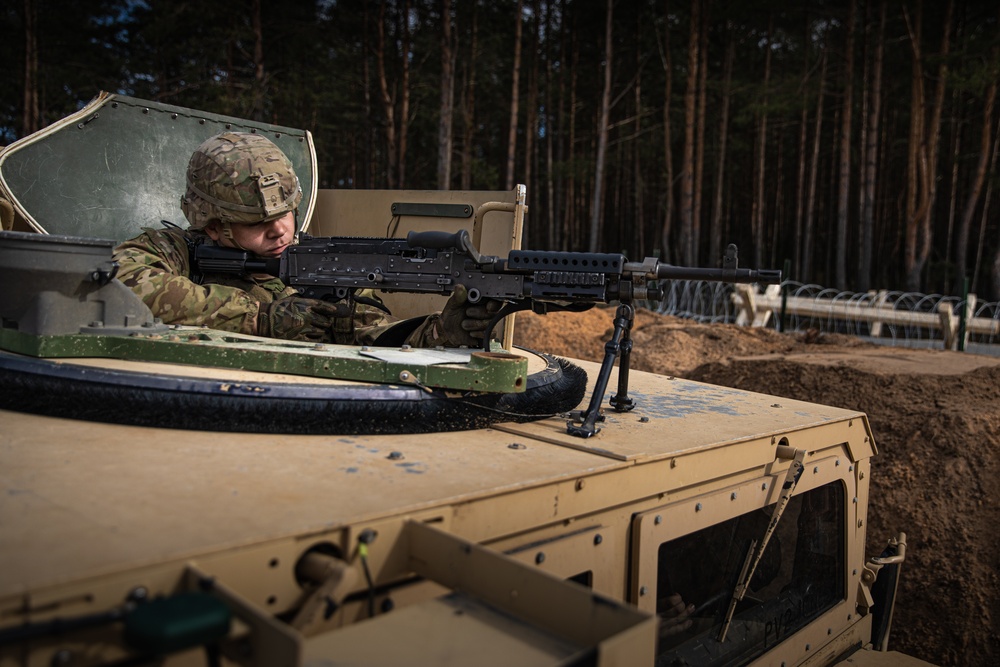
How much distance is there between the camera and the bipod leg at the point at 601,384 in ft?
7.99

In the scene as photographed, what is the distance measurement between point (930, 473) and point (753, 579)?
12.8 ft

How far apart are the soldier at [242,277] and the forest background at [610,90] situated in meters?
13.2

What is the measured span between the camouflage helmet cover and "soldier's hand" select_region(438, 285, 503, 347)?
34.2 inches

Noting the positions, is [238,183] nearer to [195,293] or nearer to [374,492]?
[195,293]

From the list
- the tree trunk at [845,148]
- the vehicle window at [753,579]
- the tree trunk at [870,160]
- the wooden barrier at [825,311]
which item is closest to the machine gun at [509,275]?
the vehicle window at [753,579]

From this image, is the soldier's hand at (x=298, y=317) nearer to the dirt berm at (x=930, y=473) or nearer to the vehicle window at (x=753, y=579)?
the vehicle window at (x=753, y=579)

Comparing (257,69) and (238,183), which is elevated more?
(257,69)

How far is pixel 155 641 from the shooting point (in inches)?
43.9

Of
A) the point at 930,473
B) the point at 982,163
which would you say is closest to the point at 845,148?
the point at 982,163

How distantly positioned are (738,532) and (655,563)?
577 mm

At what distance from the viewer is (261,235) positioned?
345 centimetres

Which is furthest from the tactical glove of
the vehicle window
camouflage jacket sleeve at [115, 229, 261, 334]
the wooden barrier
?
the wooden barrier

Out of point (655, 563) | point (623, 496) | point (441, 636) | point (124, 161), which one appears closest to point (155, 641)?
point (441, 636)

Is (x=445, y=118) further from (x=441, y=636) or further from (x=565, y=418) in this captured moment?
(x=441, y=636)
